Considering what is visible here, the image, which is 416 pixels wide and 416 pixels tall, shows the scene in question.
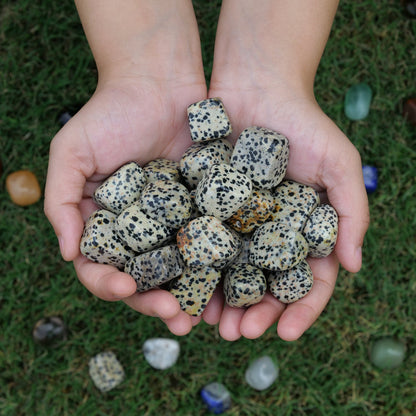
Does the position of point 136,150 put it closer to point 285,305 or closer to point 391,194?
point 285,305

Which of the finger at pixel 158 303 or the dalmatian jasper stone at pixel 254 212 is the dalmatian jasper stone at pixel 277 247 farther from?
the finger at pixel 158 303

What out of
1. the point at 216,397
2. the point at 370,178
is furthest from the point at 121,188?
the point at 370,178

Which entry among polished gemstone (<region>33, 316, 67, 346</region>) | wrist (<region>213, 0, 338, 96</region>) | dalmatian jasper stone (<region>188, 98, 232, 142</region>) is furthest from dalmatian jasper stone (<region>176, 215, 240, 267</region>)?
polished gemstone (<region>33, 316, 67, 346</region>)

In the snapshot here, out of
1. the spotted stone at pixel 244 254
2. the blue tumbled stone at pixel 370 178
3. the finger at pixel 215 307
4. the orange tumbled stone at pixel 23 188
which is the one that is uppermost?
the spotted stone at pixel 244 254

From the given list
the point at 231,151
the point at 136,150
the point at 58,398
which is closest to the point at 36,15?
the point at 136,150

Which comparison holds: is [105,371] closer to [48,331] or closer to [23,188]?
[48,331]

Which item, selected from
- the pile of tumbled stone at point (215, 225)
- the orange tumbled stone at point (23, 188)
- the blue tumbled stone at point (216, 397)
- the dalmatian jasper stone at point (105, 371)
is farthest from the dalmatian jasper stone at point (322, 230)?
the orange tumbled stone at point (23, 188)
